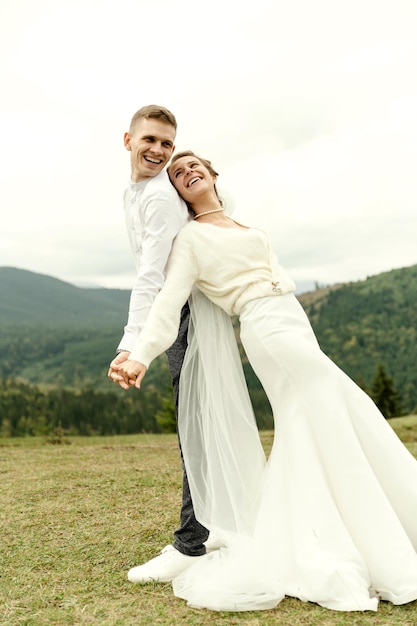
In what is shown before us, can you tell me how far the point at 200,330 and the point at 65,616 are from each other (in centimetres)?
145

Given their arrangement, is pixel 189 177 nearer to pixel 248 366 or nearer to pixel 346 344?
pixel 248 366

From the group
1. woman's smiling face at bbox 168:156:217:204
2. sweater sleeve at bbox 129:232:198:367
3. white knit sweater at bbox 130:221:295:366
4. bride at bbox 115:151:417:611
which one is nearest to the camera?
bride at bbox 115:151:417:611

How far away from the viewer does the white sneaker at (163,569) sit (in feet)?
9.93

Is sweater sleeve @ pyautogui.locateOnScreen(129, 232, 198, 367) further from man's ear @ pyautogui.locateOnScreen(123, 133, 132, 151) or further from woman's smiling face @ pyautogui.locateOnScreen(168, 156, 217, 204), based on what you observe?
man's ear @ pyautogui.locateOnScreen(123, 133, 132, 151)

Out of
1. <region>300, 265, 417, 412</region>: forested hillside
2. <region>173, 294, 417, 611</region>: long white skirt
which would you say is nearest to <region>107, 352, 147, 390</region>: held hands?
<region>173, 294, 417, 611</region>: long white skirt

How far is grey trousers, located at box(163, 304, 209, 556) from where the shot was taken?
3068 millimetres

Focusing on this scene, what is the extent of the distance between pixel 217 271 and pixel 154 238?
356 millimetres

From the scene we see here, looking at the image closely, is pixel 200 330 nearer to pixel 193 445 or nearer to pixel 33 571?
pixel 193 445

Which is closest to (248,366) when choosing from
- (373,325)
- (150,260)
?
(373,325)

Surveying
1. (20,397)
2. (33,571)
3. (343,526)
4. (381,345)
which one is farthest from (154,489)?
(381,345)

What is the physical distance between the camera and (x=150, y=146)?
293cm

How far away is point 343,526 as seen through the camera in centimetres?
271

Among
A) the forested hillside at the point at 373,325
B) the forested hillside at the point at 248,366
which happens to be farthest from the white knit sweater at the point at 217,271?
the forested hillside at the point at 373,325

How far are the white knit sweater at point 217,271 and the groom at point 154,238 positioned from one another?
0.07 m
